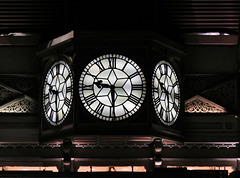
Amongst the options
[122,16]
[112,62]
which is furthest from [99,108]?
[122,16]

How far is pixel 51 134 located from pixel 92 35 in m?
2.96

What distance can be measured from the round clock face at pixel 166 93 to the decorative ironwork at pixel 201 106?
27.5 inches

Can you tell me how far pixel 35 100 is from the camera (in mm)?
29375

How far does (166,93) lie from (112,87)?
1.68 meters

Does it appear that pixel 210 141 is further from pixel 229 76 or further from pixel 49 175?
pixel 49 175

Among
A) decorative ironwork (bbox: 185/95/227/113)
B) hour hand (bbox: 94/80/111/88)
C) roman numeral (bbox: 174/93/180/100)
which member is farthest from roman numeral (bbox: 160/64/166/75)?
hour hand (bbox: 94/80/111/88)

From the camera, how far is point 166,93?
28.5m

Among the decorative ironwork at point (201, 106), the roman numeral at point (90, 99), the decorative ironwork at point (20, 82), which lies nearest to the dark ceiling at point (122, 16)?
the decorative ironwork at point (20, 82)

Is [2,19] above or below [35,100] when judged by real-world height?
above

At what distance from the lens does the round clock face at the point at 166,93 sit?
28219 mm

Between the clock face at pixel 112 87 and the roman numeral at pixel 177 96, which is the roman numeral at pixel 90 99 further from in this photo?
the roman numeral at pixel 177 96

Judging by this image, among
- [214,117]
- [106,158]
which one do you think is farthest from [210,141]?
[106,158]

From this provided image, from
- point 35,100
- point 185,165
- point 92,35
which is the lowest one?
point 185,165

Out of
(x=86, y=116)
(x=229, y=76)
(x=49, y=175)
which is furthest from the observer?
(x=229, y=76)
